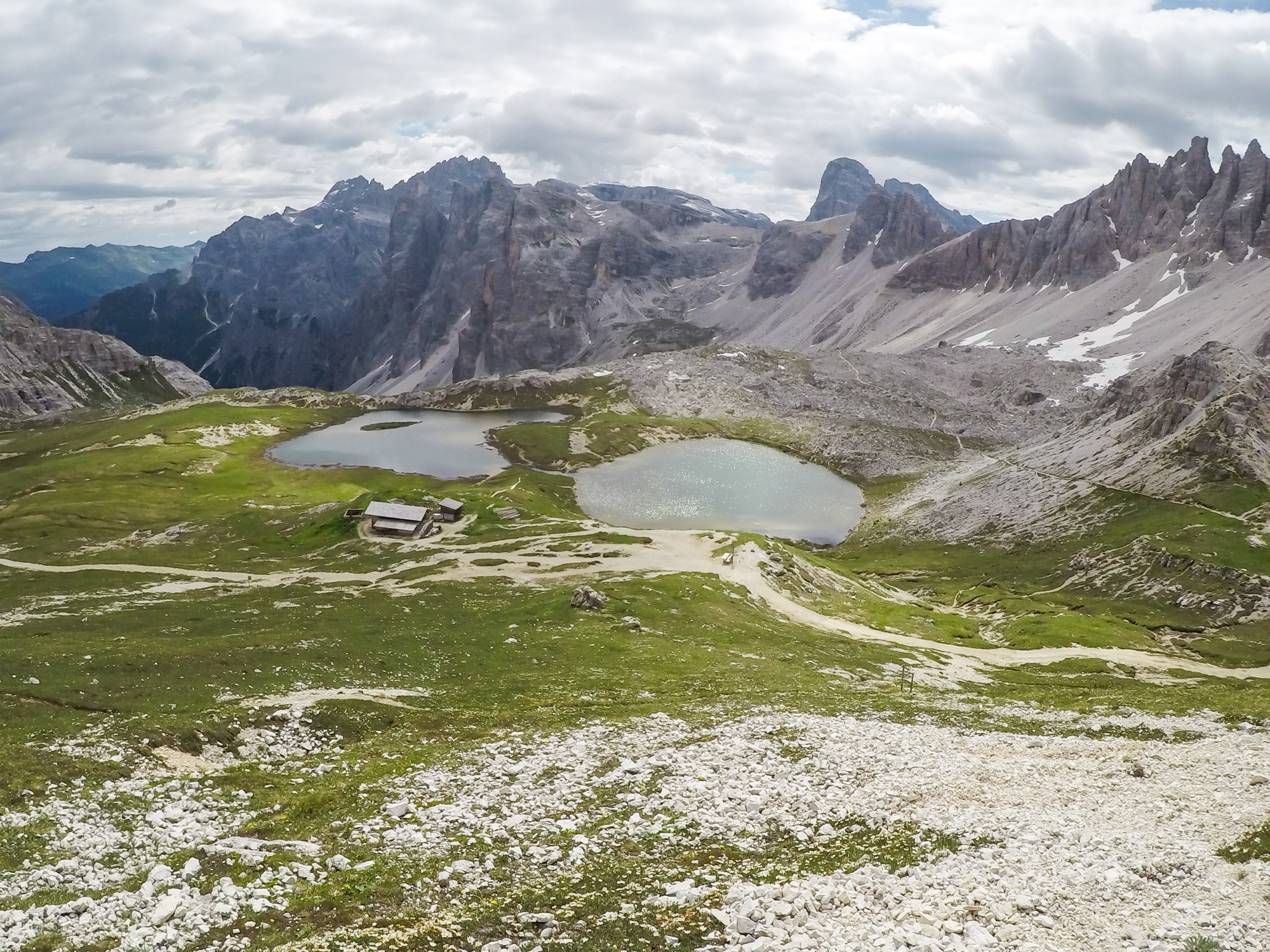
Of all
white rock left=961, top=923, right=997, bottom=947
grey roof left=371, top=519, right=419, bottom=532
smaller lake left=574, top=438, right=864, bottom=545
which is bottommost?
smaller lake left=574, top=438, right=864, bottom=545

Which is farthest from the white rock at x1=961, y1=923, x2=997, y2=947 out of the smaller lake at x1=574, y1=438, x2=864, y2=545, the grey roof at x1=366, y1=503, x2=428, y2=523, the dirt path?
the smaller lake at x1=574, y1=438, x2=864, y2=545

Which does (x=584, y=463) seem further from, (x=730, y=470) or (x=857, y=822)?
(x=857, y=822)

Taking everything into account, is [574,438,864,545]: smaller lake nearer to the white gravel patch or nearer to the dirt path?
the dirt path

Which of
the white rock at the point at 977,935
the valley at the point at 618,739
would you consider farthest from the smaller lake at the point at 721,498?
the white rock at the point at 977,935

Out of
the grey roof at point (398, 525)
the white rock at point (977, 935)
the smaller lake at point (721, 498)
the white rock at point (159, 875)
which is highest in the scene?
the white rock at point (159, 875)

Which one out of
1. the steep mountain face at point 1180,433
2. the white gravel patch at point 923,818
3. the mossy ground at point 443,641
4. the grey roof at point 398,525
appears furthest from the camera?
the steep mountain face at point 1180,433

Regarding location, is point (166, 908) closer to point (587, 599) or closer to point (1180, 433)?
point (587, 599)

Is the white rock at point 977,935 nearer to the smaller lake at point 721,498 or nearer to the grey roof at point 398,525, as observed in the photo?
the grey roof at point 398,525
